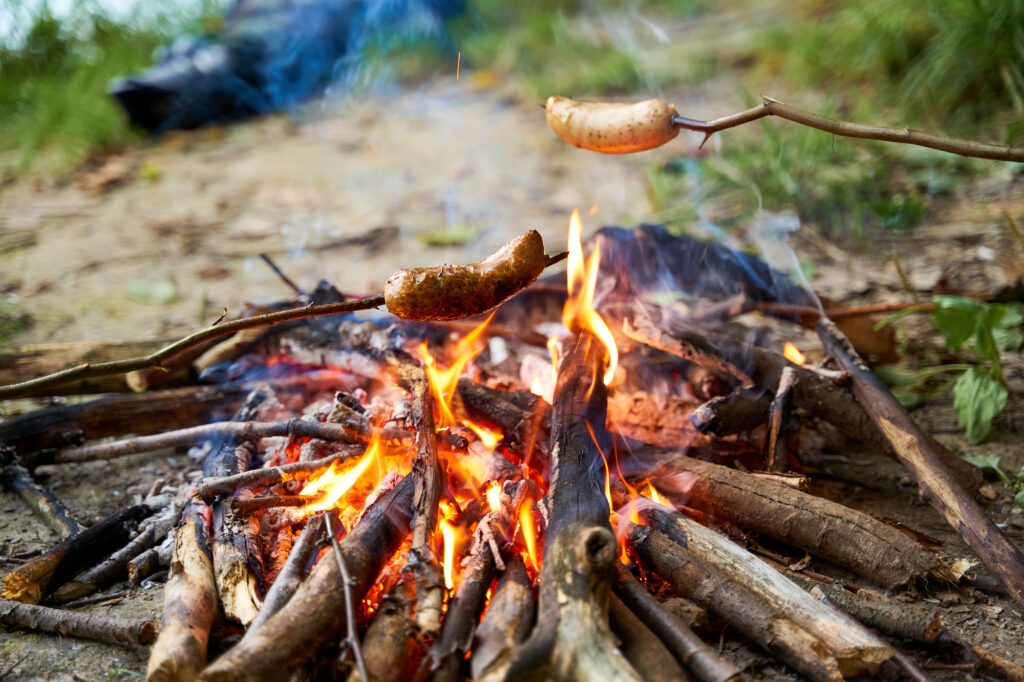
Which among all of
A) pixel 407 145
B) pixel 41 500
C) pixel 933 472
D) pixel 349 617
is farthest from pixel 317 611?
pixel 407 145

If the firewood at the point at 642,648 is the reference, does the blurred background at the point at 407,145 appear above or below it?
above

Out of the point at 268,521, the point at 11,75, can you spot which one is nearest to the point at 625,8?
the point at 11,75

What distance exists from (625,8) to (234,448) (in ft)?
34.3

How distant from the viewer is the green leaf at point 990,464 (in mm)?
2727

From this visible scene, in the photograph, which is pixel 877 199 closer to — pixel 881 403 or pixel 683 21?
pixel 881 403

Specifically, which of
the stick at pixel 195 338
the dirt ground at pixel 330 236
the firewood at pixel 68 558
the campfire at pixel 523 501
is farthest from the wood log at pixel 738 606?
the firewood at pixel 68 558

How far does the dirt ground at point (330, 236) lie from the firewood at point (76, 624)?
0.03m

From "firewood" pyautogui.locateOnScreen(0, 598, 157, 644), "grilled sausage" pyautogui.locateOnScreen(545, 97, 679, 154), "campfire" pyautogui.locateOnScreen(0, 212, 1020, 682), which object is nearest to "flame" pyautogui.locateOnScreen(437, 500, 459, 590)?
"campfire" pyautogui.locateOnScreen(0, 212, 1020, 682)

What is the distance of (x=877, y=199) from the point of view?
17.2ft

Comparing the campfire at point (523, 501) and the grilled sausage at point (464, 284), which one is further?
the grilled sausage at point (464, 284)

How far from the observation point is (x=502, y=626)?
1.71 meters

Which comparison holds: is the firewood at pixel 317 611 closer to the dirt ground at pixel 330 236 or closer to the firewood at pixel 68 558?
the dirt ground at pixel 330 236

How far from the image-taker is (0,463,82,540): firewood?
8.36ft

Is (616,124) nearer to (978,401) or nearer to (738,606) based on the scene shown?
(738,606)
